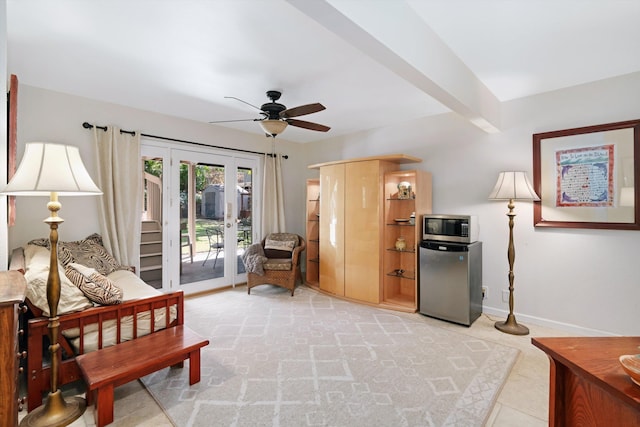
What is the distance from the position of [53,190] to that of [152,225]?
2494mm

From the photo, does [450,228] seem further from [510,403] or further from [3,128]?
[3,128]

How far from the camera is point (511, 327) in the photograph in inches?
121

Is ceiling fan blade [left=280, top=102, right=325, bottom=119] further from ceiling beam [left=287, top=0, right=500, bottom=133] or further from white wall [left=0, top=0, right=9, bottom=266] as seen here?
white wall [left=0, top=0, right=9, bottom=266]

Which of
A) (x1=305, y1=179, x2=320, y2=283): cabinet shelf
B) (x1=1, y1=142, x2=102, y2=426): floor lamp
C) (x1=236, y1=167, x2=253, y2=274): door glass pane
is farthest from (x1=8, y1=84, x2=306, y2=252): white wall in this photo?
(x1=305, y1=179, x2=320, y2=283): cabinet shelf

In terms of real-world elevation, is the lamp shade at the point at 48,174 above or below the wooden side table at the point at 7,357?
above

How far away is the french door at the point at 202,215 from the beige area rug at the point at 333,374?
1040 millimetres

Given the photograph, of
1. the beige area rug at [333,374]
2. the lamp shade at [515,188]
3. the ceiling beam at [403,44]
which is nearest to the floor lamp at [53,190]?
the beige area rug at [333,374]

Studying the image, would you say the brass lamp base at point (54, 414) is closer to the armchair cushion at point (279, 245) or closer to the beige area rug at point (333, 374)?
the beige area rug at point (333, 374)

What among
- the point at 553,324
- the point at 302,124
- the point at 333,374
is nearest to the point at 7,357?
the point at 333,374

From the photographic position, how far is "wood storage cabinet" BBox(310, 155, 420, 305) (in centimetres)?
384

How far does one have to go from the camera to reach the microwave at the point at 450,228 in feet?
11.0

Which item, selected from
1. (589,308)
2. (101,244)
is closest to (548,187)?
(589,308)

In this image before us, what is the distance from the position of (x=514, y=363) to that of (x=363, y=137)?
3515 mm

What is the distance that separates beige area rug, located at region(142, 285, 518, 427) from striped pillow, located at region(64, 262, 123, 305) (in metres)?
0.70
